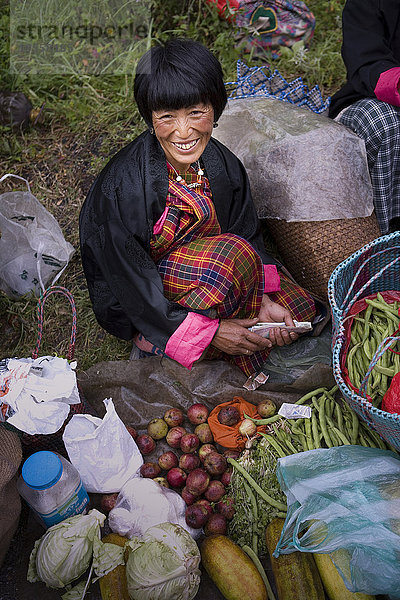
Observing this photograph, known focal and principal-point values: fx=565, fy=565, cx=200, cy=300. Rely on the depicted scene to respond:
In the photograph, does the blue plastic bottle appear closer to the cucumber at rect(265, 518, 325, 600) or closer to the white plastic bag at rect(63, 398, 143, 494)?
the white plastic bag at rect(63, 398, 143, 494)

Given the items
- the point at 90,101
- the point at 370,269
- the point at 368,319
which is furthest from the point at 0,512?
the point at 90,101

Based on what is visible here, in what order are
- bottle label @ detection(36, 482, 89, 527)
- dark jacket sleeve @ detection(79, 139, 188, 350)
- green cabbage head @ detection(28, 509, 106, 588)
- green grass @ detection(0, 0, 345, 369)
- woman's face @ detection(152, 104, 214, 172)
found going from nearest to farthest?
green cabbage head @ detection(28, 509, 106, 588), bottle label @ detection(36, 482, 89, 527), woman's face @ detection(152, 104, 214, 172), dark jacket sleeve @ detection(79, 139, 188, 350), green grass @ detection(0, 0, 345, 369)

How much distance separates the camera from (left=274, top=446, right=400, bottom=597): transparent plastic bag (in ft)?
5.95

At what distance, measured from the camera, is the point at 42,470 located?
196 centimetres

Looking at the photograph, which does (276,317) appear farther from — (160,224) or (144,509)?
(144,509)

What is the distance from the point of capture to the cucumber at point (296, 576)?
1887 millimetres

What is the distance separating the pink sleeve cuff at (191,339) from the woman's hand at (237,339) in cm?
7

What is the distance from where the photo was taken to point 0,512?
1.89m

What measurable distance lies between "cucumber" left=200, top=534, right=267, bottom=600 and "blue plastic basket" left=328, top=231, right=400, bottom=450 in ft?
2.16

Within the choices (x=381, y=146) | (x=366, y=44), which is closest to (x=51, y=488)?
(x=381, y=146)

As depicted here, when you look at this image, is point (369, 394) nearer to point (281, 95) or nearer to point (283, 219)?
point (283, 219)

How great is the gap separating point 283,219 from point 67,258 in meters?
1.18

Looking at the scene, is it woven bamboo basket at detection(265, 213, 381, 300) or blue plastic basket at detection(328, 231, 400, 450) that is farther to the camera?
woven bamboo basket at detection(265, 213, 381, 300)

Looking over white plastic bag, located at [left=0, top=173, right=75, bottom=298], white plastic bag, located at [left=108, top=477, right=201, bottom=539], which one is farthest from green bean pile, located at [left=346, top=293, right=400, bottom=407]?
white plastic bag, located at [left=0, top=173, right=75, bottom=298]
